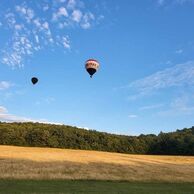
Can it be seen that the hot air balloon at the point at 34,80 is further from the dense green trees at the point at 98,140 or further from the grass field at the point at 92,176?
the dense green trees at the point at 98,140

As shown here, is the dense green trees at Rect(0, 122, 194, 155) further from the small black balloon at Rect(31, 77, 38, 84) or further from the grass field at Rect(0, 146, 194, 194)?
the grass field at Rect(0, 146, 194, 194)

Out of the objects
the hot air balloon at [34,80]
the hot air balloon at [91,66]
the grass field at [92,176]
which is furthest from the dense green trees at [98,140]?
the hot air balloon at [91,66]

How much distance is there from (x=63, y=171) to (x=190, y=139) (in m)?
52.0

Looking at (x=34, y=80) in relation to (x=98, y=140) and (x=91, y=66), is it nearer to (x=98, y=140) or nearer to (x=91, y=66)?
(x=91, y=66)

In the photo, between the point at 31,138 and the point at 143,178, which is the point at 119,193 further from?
the point at 31,138

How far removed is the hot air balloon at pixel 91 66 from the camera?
38844 millimetres

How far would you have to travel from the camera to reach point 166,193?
84.2 feet

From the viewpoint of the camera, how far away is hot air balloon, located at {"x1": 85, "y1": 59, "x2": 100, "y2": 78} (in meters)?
38.8

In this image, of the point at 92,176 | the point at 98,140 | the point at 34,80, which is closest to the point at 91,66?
the point at 92,176


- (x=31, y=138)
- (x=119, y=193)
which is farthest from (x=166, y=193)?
(x=31, y=138)

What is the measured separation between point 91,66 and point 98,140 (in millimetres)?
50234

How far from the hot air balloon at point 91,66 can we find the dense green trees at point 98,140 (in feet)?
146

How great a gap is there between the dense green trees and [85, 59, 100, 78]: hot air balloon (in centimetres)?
4448

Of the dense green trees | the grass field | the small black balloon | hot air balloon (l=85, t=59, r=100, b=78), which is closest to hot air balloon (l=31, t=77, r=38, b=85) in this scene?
the small black balloon
